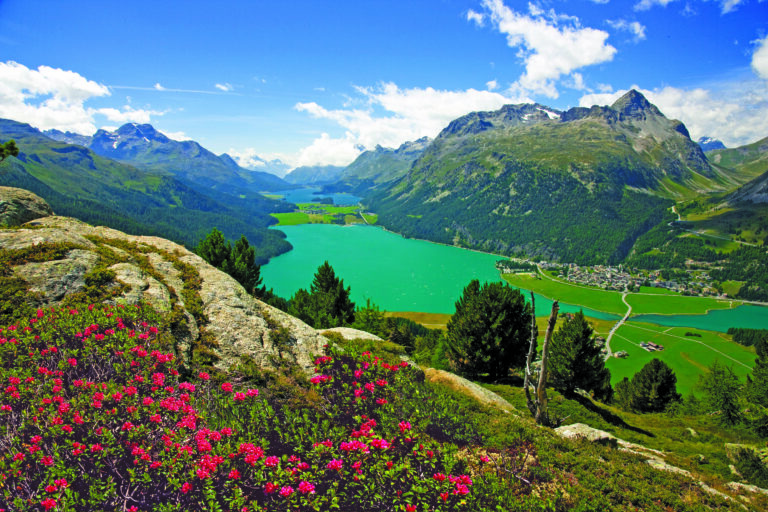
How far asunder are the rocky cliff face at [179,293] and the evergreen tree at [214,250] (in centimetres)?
2702

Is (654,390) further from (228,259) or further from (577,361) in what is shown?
(228,259)

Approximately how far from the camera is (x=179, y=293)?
13.5 metres

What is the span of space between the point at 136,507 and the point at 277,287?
145 m

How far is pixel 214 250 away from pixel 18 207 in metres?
21.7

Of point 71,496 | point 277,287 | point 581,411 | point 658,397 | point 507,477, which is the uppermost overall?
point 71,496

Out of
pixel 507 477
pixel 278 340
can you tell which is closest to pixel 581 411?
pixel 507 477

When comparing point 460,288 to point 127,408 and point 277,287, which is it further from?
point 127,408

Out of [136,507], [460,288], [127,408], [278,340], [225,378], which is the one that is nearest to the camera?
[136,507]

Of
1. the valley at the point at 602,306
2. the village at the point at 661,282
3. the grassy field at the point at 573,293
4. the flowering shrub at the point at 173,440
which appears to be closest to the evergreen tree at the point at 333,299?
the flowering shrub at the point at 173,440

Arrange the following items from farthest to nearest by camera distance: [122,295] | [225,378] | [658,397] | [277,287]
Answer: [277,287] → [658,397] → [122,295] → [225,378]

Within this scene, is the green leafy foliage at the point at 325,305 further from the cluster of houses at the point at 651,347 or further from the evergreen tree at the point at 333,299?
the cluster of houses at the point at 651,347

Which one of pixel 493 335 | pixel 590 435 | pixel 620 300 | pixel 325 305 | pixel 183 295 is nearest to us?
pixel 183 295

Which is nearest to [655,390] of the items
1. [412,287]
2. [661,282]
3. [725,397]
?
[725,397]

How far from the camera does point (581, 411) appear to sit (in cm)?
2242
